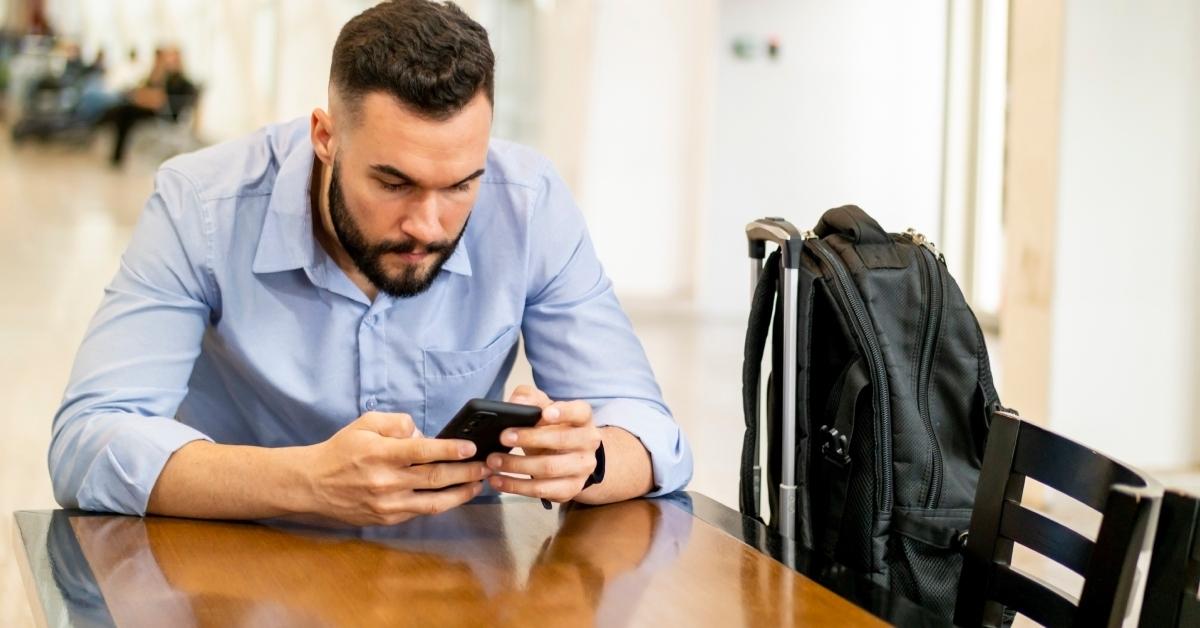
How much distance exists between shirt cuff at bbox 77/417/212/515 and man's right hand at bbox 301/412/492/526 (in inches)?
7.9

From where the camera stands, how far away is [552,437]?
1.61 metres

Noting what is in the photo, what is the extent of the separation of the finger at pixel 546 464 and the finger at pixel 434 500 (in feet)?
0.14

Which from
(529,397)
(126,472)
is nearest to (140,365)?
(126,472)

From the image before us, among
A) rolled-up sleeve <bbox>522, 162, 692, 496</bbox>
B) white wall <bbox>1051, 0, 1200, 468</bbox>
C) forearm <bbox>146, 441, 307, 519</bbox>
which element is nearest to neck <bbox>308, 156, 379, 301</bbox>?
rolled-up sleeve <bbox>522, 162, 692, 496</bbox>

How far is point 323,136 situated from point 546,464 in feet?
1.92

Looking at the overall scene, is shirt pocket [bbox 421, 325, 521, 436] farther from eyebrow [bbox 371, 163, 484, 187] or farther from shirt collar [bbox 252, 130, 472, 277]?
eyebrow [bbox 371, 163, 484, 187]

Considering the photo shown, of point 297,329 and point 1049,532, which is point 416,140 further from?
point 1049,532

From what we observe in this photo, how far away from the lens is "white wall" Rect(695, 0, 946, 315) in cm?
810

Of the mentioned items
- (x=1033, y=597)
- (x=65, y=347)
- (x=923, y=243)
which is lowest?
(x=65, y=347)

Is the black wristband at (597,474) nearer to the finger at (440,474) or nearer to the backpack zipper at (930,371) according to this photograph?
the finger at (440,474)

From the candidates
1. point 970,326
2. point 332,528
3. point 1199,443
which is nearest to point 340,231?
point 332,528

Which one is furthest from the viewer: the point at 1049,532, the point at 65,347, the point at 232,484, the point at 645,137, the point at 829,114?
the point at 645,137

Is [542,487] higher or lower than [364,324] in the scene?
lower

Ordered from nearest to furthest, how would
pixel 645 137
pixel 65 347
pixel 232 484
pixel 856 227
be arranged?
1. pixel 232 484
2. pixel 856 227
3. pixel 65 347
4. pixel 645 137
